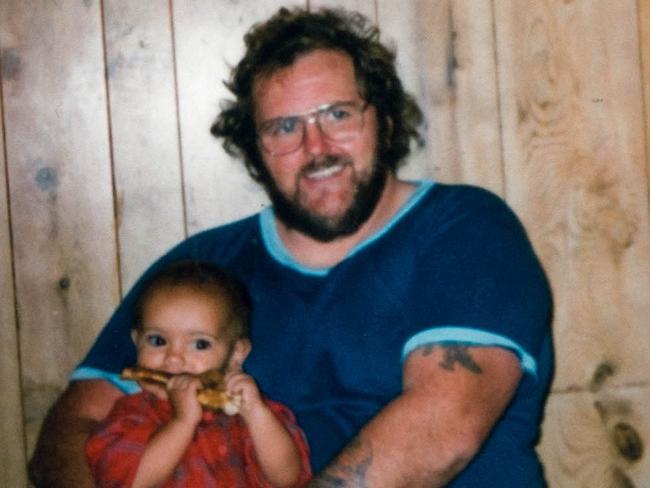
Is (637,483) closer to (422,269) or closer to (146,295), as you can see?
(422,269)

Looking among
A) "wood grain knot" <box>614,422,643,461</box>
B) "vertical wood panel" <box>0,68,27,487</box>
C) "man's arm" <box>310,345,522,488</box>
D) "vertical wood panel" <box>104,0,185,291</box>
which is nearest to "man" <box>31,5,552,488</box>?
"man's arm" <box>310,345,522,488</box>

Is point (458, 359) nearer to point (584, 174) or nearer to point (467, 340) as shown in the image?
point (467, 340)

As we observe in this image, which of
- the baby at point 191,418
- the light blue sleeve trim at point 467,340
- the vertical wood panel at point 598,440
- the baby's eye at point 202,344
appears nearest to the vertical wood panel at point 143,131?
the baby at point 191,418

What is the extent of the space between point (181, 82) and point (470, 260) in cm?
72

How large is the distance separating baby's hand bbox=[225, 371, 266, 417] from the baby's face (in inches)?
2.7

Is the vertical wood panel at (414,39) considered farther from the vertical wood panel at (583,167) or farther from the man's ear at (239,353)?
the man's ear at (239,353)

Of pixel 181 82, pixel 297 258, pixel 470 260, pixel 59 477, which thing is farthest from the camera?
pixel 181 82

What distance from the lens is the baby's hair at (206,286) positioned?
1.28 m

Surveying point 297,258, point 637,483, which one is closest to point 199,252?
point 297,258

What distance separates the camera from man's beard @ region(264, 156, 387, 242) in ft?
4.54

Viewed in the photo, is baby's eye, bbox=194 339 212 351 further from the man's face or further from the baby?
the man's face

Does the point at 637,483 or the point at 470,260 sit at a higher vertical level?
the point at 470,260

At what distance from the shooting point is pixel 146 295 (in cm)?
129

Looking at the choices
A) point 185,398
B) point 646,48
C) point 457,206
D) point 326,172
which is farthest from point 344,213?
point 646,48
